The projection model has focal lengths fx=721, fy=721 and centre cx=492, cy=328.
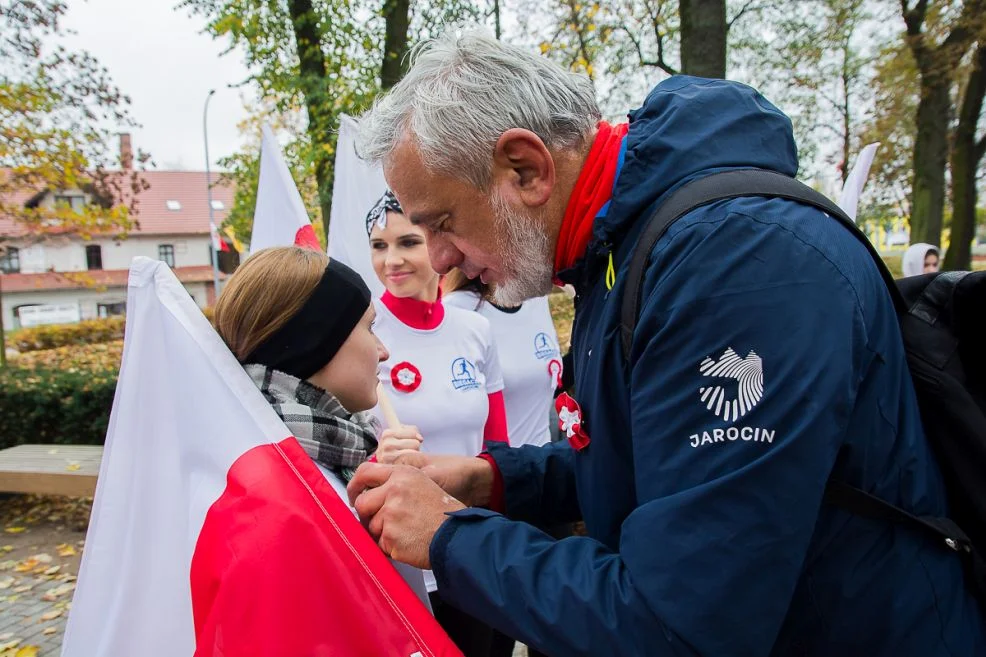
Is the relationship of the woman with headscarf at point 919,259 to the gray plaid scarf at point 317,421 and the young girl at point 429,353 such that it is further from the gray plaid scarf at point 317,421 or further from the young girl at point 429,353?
the gray plaid scarf at point 317,421

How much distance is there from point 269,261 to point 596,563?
126 cm

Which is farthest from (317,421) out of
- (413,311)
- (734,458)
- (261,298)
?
(413,311)

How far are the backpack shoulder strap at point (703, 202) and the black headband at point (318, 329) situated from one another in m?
0.96

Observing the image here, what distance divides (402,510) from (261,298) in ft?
2.71

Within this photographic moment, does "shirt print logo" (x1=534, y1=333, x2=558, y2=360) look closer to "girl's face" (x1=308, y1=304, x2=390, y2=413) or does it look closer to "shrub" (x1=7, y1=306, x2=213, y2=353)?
"girl's face" (x1=308, y1=304, x2=390, y2=413)

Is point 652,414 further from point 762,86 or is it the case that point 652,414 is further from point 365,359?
point 762,86

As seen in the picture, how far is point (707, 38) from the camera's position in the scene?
5.68 meters

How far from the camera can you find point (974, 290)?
133 cm

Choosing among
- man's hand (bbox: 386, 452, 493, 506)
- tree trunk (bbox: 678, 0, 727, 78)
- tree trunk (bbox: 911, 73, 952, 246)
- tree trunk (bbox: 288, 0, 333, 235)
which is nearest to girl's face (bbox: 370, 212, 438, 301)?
man's hand (bbox: 386, 452, 493, 506)

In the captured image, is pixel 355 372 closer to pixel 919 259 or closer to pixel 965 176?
pixel 919 259

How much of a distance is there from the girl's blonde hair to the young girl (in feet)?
4.05

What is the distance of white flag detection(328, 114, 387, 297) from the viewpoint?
403cm

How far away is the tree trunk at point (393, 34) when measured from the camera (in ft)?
34.9

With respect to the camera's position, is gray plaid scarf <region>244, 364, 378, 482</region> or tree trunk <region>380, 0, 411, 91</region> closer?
gray plaid scarf <region>244, 364, 378, 482</region>
